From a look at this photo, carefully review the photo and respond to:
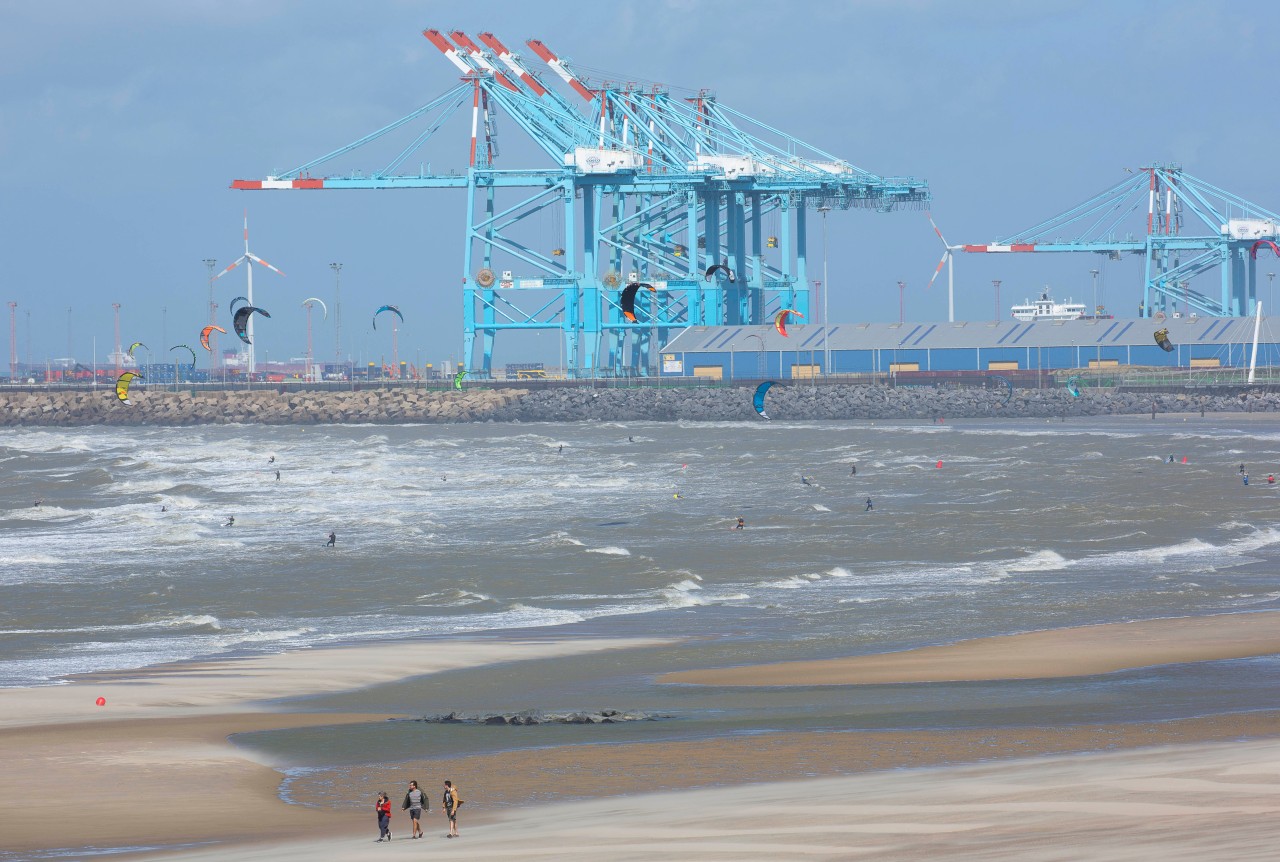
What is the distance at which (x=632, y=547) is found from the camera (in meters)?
35.4

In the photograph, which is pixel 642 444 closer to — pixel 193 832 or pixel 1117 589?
pixel 1117 589

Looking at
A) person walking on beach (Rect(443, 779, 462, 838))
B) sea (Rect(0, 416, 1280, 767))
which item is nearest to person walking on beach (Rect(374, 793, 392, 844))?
person walking on beach (Rect(443, 779, 462, 838))

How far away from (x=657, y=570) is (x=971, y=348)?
8089 cm

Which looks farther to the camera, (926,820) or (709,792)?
(709,792)

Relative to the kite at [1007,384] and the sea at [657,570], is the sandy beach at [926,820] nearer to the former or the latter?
the sea at [657,570]

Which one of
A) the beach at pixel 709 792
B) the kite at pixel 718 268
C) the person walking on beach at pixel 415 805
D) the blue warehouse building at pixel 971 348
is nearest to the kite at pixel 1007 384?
the blue warehouse building at pixel 971 348

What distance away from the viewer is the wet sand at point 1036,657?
2022cm

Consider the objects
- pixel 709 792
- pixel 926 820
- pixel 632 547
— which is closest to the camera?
pixel 926 820

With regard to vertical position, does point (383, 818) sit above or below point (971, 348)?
below

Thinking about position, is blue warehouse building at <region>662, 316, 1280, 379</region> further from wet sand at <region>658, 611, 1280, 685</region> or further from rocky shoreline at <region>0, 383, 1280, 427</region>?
wet sand at <region>658, 611, 1280, 685</region>

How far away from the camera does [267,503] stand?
47.1 m

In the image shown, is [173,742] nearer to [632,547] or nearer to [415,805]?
[415,805]

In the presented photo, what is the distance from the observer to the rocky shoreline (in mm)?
94750

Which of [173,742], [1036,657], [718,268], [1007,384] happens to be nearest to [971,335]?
[1007,384]
